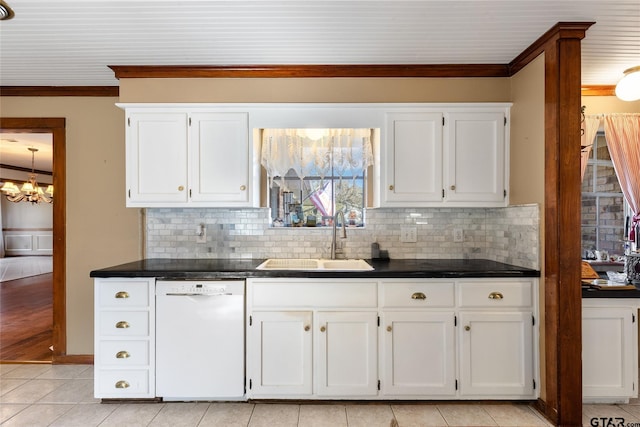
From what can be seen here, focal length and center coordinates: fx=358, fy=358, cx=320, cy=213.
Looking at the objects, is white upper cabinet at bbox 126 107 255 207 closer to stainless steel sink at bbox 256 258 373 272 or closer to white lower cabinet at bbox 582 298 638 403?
stainless steel sink at bbox 256 258 373 272

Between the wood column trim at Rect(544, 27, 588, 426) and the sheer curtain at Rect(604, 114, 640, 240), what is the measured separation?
1414 millimetres

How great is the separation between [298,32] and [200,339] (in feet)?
A: 6.95

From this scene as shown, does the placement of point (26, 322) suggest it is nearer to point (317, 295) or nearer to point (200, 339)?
point (200, 339)

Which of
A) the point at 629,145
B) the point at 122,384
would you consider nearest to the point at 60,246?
the point at 122,384

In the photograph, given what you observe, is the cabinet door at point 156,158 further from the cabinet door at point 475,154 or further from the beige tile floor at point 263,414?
the cabinet door at point 475,154

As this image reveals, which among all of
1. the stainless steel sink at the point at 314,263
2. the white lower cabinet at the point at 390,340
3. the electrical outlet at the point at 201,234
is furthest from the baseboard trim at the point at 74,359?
the stainless steel sink at the point at 314,263

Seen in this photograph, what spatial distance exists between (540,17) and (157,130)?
A: 2.68 meters

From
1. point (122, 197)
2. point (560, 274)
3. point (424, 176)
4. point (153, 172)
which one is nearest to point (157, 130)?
point (153, 172)

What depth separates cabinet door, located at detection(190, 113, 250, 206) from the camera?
2.75m

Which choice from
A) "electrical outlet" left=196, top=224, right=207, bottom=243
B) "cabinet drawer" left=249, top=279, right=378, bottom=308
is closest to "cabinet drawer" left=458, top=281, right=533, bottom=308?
"cabinet drawer" left=249, top=279, right=378, bottom=308

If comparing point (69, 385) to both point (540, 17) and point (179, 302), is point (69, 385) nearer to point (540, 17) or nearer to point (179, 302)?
point (179, 302)

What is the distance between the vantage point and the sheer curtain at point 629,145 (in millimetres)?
3166

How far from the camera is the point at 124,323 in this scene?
243 centimetres

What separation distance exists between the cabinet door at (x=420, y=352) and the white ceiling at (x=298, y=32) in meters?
1.84
